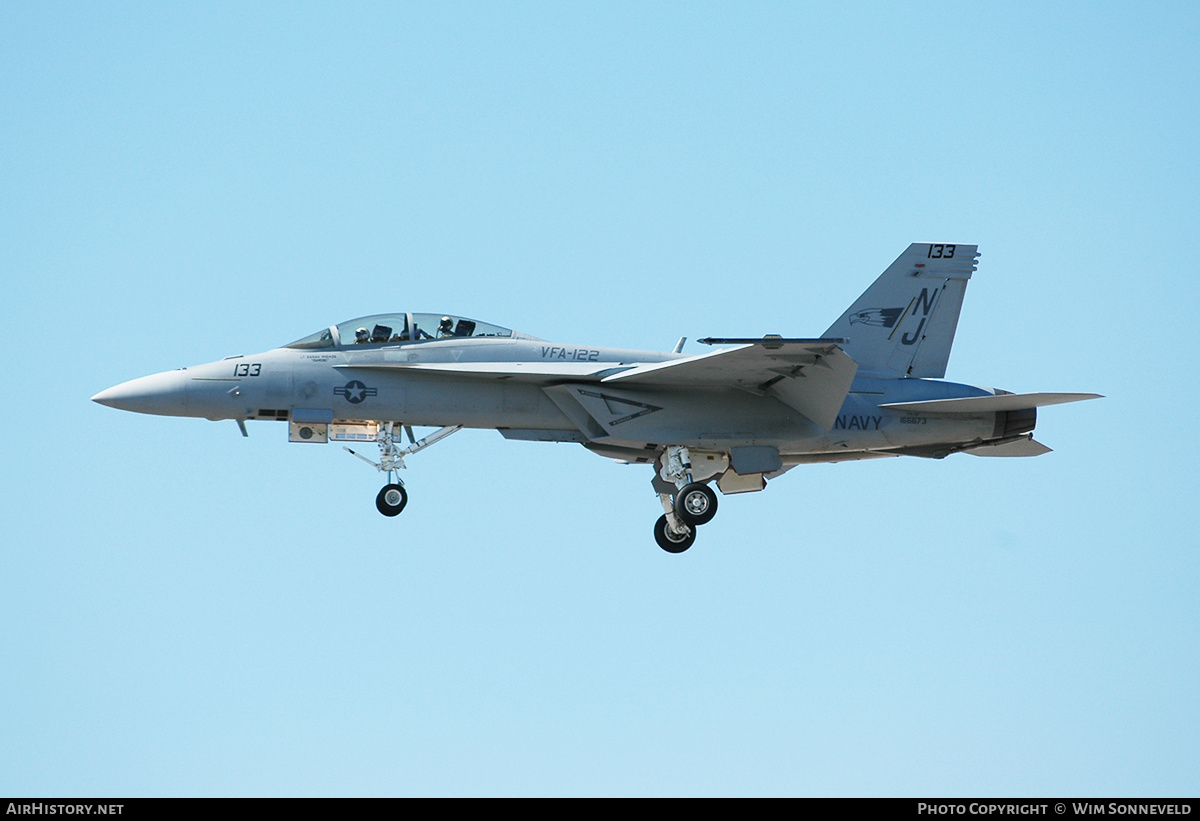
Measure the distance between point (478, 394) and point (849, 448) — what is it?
5896 mm

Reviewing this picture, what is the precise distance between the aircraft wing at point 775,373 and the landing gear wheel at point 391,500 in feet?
11.3

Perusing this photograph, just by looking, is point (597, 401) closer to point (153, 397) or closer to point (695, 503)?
point (695, 503)

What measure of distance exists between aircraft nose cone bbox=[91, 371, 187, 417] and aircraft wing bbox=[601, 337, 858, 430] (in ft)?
20.3

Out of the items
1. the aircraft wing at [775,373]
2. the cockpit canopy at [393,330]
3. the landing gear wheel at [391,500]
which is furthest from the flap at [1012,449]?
the landing gear wheel at [391,500]

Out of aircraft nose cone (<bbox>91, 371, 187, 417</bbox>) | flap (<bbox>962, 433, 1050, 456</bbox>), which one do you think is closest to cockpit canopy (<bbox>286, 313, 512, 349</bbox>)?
aircraft nose cone (<bbox>91, 371, 187, 417</bbox>)

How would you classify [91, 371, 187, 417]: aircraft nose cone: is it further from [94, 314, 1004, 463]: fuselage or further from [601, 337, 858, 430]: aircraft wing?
[601, 337, 858, 430]: aircraft wing

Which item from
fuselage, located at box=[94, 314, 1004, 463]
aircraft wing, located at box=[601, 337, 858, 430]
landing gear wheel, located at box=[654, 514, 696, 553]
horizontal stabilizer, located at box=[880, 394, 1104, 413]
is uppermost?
horizontal stabilizer, located at box=[880, 394, 1104, 413]

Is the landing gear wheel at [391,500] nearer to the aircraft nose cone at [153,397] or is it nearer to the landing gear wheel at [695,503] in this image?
the aircraft nose cone at [153,397]

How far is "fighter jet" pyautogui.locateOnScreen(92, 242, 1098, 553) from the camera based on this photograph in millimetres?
21109

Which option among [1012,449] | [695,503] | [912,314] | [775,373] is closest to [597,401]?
[695,503]

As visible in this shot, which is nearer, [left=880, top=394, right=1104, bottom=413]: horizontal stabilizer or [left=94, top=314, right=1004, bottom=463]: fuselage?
[left=94, top=314, right=1004, bottom=463]: fuselage
